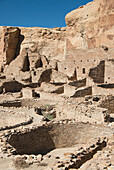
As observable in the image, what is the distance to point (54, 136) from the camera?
732 cm

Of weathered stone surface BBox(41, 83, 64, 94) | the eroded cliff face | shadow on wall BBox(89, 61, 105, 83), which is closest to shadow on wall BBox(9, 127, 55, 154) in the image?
weathered stone surface BBox(41, 83, 64, 94)

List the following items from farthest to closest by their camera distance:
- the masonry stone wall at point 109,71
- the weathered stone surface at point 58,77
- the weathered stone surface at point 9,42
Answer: the weathered stone surface at point 9,42 < the weathered stone surface at point 58,77 < the masonry stone wall at point 109,71

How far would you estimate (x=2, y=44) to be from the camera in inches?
1177

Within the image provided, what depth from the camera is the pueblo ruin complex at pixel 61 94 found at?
17.8 feet

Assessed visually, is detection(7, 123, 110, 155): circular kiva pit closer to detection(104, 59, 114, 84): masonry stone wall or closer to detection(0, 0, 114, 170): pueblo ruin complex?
detection(0, 0, 114, 170): pueblo ruin complex

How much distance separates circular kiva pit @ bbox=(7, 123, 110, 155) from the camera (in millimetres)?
6801

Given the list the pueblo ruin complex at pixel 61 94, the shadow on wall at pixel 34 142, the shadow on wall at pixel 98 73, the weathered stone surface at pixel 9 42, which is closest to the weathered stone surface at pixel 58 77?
the pueblo ruin complex at pixel 61 94

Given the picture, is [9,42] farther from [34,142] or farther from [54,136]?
[34,142]

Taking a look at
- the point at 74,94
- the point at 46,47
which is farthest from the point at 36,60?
the point at 74,94

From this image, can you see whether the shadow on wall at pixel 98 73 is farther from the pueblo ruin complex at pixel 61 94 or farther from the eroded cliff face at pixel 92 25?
the eroded cliff face at pixel 92 25

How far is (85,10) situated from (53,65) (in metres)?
6.99

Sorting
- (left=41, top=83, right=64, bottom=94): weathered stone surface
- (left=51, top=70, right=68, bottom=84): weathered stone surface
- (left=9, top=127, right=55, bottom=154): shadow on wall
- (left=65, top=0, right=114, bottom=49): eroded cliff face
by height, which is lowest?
(left=9, top=127, right=55, bottom=154): shadow on wall

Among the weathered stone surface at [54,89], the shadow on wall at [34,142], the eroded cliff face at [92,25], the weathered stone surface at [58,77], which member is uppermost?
the eroded cliff face at [92,25]

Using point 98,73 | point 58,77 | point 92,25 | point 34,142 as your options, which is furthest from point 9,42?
point 34,142
